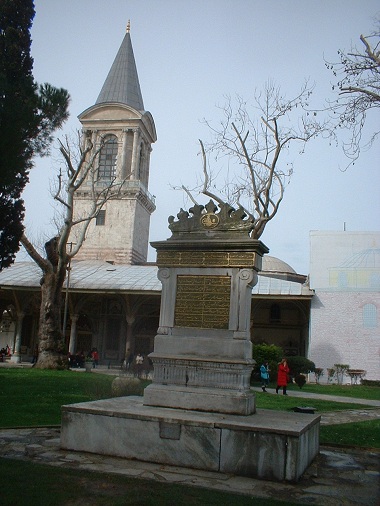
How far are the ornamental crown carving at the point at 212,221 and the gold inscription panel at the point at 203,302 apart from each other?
0.69m

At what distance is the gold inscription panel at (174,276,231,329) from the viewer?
6.94 meters

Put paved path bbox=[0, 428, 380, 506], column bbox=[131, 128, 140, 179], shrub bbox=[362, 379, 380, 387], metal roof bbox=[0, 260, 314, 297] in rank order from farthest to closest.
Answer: column bbox=[131, 128, 140, 179] < metal roof bbox=[0, 260, 314, 297] < shrub bbox=[362, 379, 380, 387] < paved path bbox=[0, 428, 380, 506]

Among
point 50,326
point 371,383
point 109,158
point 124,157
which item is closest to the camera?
point 50,326

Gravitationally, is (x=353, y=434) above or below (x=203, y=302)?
Answer: below

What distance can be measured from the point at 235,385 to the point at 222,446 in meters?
1.08

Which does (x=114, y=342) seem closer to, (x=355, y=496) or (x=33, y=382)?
(x=33, y=382)

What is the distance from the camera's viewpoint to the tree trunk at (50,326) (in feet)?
66.5

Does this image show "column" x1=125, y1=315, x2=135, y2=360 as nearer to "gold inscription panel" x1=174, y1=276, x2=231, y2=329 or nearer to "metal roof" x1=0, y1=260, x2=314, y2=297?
"metal roof" x1=0, y1=260, x2=314, y2=297

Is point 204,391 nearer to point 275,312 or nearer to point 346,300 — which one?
point 346,300

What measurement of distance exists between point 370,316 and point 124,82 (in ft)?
88.1

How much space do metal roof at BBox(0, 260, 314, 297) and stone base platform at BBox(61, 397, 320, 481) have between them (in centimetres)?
1948

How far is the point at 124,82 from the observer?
41.3 metres

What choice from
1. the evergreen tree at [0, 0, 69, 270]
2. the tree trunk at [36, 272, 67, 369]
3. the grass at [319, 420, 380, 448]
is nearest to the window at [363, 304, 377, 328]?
the tree trunk at [36, 272, 67, 369]

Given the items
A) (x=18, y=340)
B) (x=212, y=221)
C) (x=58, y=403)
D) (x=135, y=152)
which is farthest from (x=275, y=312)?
(x=212, y=221)
